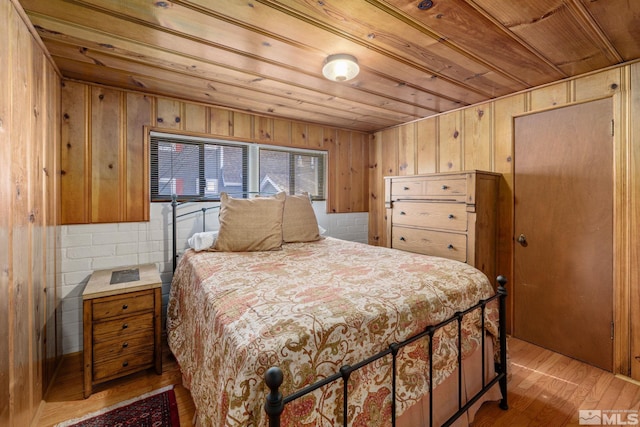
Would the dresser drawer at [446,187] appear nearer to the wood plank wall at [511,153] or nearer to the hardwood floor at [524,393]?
the wood plank wall at [511,153]

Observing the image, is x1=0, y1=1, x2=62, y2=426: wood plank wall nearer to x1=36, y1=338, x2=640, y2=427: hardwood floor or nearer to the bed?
x1=36, y1=338, x2=640, y2=427: hardwood floor

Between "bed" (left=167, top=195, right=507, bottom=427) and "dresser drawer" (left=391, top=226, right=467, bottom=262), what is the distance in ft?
2.24

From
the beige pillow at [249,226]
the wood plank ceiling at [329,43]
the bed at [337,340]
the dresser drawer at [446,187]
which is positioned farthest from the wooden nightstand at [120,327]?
the dresser drawer at [446,187]

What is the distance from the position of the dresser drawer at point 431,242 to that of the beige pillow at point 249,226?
4.14ft

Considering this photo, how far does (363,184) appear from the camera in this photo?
3.85m

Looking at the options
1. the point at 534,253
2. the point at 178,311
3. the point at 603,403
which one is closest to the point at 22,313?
the point at 178,311

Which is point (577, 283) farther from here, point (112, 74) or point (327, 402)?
point (112, 74)

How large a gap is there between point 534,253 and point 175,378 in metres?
2.92

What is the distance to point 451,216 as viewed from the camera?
95.6 inches

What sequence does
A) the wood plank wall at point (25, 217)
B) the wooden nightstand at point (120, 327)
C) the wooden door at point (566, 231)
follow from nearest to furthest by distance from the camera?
1. the wood plank wall at point (25, 217)
2. the wooden nightstand at point (120, 327)
3. the wooden door at point (566, 231)

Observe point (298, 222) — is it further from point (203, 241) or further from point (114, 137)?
point (114, 137)

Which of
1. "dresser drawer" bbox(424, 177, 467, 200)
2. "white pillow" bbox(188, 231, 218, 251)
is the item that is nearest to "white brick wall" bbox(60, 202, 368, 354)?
"white pillow" bbox(188, 231, 218, 251)

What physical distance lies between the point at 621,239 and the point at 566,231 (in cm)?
30

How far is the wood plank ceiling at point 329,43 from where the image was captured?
4.53 feet
